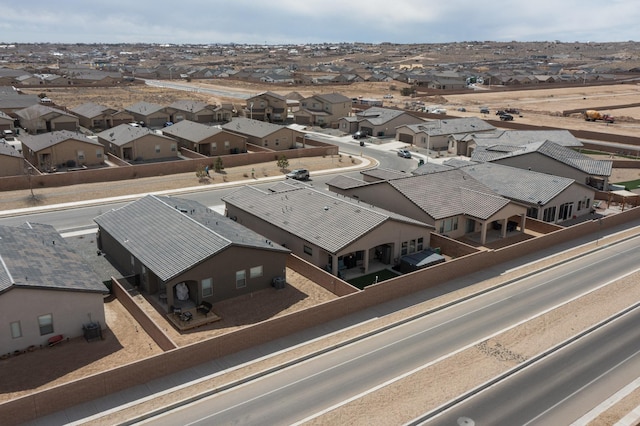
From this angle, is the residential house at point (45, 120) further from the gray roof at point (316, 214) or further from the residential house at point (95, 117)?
the gray roof at point (316, 214)

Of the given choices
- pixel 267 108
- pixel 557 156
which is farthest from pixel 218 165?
pixel 267 108

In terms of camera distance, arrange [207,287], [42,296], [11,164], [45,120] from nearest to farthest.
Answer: [42,296] → [207,287] → [11,164] → [45,120]

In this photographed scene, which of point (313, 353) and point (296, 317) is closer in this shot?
point (313, 353)

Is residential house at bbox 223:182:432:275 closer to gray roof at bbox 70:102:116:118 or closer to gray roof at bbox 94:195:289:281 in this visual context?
gray roof at bbox 94:195:289:281

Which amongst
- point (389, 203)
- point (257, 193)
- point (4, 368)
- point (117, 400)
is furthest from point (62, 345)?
point (389, 203)

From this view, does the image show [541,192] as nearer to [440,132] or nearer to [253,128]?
[440,132]

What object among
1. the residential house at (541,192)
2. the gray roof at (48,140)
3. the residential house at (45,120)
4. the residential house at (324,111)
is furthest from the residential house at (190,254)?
the residential house at (324,111)

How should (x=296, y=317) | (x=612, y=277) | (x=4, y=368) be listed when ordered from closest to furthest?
(x=4, y=368)
(x=296, y=317)
(x=612, y=277)

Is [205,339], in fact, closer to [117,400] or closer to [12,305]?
[117,400]
